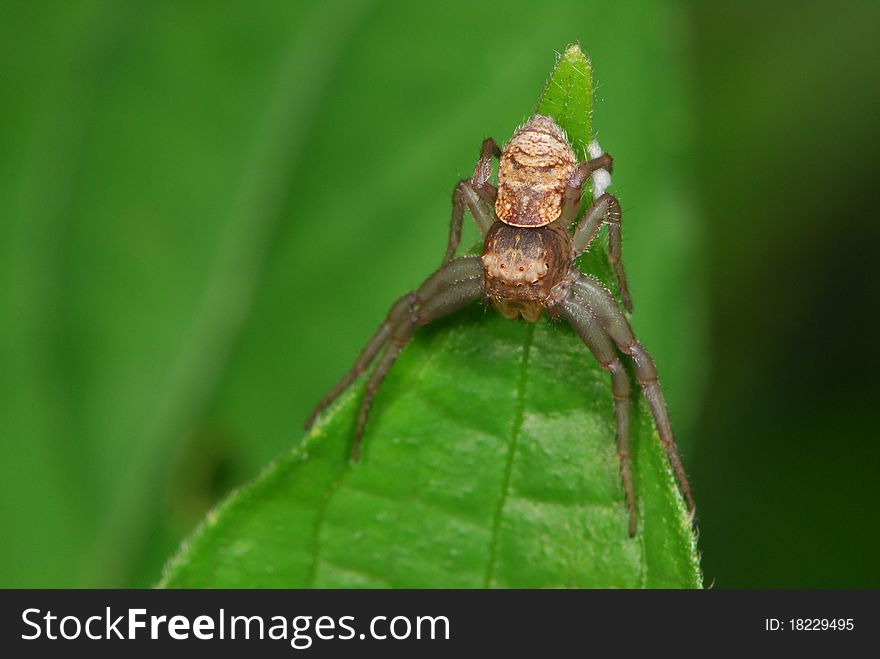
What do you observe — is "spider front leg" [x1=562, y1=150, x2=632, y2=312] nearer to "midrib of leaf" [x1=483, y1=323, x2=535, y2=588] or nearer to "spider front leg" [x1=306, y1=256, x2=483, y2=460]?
"spider front leg" [x1=306, y1=256, x2=483, y2=460]

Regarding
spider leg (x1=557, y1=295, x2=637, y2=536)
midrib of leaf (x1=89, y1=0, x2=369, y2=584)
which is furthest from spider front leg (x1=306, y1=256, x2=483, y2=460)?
midrib of leaf (x1=89, y1=0, x2=369, y2=584)

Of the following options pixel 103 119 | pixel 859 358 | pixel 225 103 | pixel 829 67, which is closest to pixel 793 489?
pixel 859 358

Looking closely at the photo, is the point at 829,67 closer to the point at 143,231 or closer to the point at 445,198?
the point at 445,198

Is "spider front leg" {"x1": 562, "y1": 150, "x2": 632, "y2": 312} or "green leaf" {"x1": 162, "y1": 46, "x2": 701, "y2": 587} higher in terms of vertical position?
"spider front leg" {"x1": 562, "y1": 150, "x2": 632, "y2": 312}

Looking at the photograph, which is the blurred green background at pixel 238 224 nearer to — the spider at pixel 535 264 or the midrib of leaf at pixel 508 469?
the spider at pixel 535 264

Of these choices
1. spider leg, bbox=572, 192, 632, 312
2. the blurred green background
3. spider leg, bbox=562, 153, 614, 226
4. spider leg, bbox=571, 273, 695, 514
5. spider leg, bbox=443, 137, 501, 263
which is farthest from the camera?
the blurred green background

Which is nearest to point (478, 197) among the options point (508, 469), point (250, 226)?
point (250, 226)

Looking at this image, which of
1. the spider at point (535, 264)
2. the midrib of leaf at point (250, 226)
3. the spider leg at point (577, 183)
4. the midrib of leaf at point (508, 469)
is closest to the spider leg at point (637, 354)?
the spider at point (535, 264)
